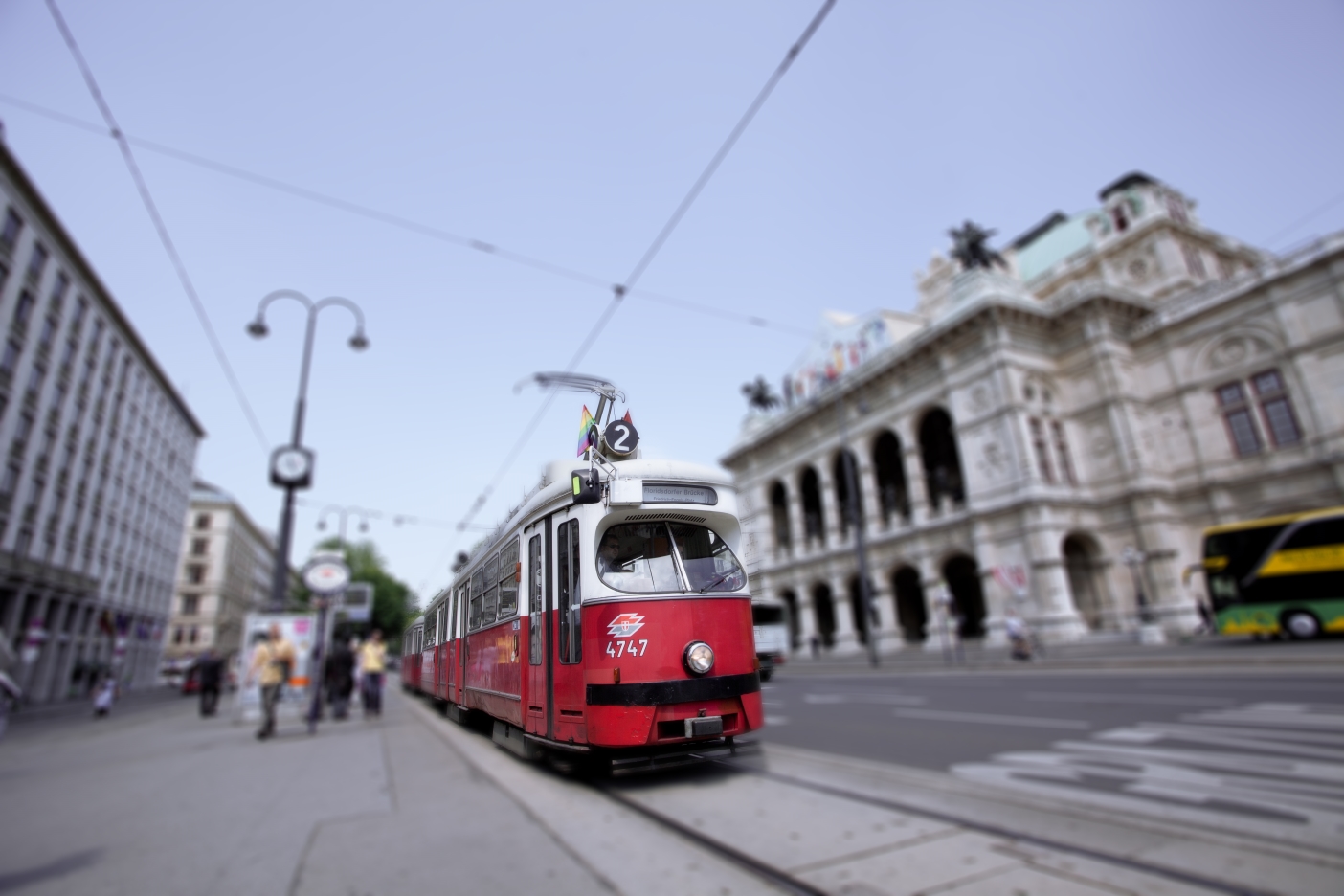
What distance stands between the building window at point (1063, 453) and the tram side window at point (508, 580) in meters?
93.4

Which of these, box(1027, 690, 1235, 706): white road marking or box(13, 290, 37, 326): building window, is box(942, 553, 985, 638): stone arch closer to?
box(1027, 690, 1235, 706): white road marking

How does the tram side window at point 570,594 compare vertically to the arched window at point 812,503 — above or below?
below

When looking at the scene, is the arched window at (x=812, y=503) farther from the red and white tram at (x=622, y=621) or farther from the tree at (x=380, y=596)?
the red and white tram at (x=622, y=621)

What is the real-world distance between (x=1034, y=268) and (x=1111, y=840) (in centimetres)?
9812

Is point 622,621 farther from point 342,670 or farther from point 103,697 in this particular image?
point 103,697

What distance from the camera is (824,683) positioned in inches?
5015

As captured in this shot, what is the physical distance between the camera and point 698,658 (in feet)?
4.08

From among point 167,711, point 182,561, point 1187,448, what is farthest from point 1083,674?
point 182,561

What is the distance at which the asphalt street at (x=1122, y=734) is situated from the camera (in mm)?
58250

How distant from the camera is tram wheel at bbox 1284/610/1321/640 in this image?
52513 mm

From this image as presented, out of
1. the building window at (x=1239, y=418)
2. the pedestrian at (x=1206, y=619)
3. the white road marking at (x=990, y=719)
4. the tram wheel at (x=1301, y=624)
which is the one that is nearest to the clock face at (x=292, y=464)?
the tram wheel at (x=1301, y=624)

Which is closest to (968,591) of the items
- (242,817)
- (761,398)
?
(761,398)

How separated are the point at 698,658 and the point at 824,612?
4978 inches

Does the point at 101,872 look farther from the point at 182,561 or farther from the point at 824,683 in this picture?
the point at 824,683
